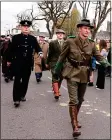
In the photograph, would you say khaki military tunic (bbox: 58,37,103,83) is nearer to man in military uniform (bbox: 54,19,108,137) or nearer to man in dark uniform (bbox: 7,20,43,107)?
man in military uniform (bbox: 54,19,108,137)

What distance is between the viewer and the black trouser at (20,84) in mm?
8078

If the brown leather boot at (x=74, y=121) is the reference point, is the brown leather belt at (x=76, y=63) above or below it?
above

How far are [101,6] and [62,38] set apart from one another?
1012 inches

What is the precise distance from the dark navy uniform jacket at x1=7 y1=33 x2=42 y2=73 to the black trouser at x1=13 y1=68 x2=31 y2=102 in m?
0.13

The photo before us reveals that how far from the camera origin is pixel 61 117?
7238mm

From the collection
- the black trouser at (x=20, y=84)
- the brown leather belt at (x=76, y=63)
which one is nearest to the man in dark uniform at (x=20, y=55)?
the black trouser at (x=20, y=84)

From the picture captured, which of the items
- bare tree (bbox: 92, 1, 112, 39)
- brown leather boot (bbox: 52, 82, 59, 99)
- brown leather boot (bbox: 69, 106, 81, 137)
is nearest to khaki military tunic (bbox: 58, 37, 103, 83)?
brown leather boot (bbox: 69, 106, 81, 137)

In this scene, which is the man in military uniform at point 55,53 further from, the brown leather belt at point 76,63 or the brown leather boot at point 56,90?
the brown leather belt at point 76,63

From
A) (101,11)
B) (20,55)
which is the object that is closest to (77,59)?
(20,55)

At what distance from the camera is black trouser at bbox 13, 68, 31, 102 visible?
8078 millimetres

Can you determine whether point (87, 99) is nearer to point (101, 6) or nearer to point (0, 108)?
point (0, 108)

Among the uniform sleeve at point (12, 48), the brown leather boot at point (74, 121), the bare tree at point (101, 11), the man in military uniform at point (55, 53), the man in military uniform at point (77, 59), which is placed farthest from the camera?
the bare tree at point (101, 11)

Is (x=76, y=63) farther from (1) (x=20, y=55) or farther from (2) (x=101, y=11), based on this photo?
(2) (x=101, y=11)

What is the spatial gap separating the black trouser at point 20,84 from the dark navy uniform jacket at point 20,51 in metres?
0.13
